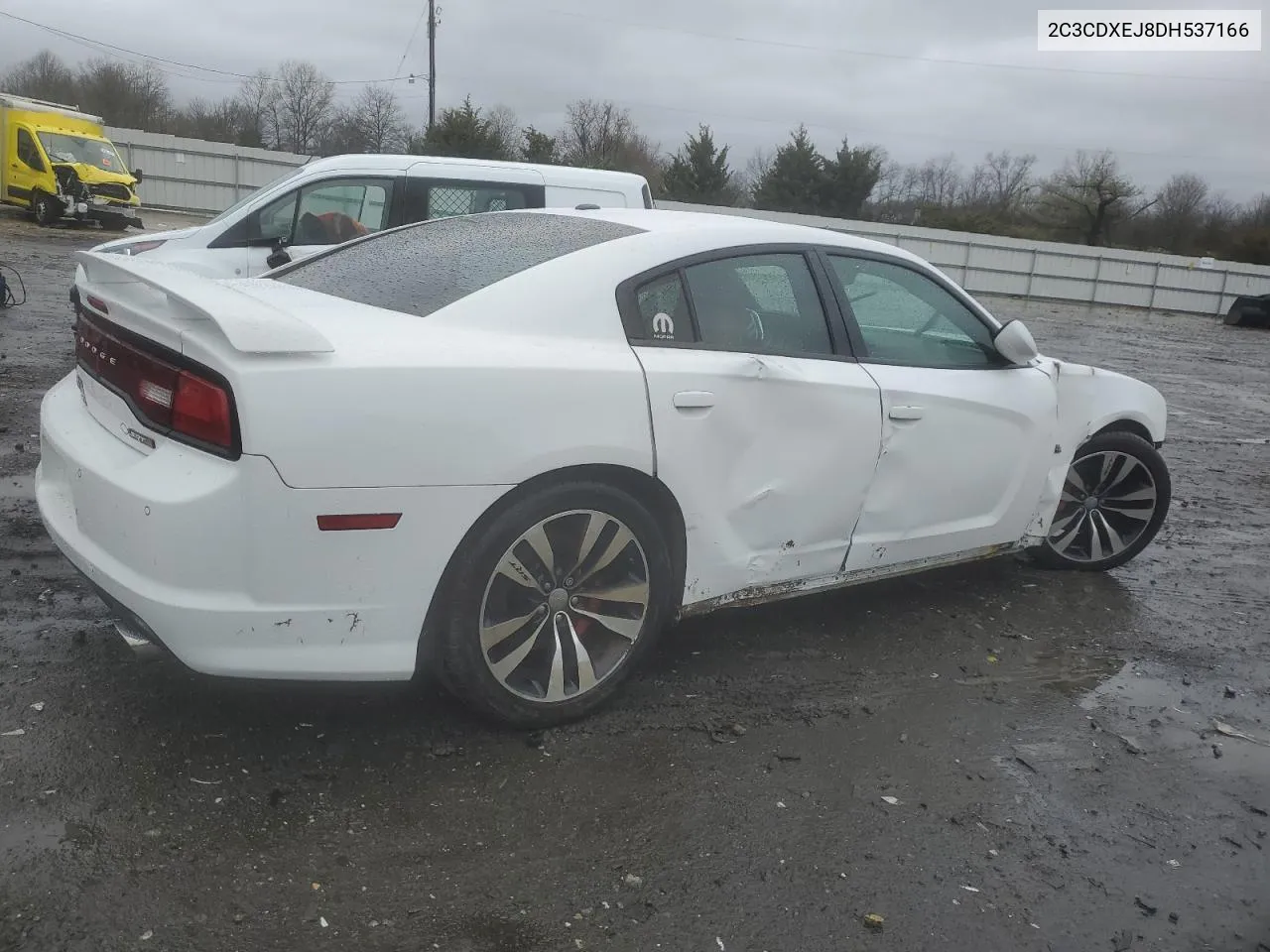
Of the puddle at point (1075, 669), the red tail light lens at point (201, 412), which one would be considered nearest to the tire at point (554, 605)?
the red tail light lens at point (201, 412)

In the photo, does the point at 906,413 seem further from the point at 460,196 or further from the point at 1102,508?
the point at 460,196

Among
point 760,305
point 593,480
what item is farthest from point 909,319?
point 593,480

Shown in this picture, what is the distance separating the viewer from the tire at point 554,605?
9.70 ft

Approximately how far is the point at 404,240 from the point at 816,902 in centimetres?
266

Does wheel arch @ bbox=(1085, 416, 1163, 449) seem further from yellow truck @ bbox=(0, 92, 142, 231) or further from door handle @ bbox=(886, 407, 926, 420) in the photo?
yellow truck @ bbox=(0, 92, 142, 231)

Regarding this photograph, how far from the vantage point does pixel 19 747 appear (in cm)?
289

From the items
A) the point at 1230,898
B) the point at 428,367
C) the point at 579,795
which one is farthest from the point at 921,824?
the point at 428,367

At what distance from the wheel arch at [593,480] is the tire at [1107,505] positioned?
2.39 metres

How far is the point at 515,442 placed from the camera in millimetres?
2904

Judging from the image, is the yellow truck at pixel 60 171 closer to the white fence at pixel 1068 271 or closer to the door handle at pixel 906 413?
the white fence at pixel 1068 271

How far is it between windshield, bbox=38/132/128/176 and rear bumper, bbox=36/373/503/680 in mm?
25125

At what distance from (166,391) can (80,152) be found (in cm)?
2588

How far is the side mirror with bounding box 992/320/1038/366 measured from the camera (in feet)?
14.1

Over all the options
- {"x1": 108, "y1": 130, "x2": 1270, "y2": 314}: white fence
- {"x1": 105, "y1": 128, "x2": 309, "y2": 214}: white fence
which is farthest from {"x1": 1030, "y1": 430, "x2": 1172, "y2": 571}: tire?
{"x1": 105, "y1": 128, "x2": 309, "y2": 214}: white fence
